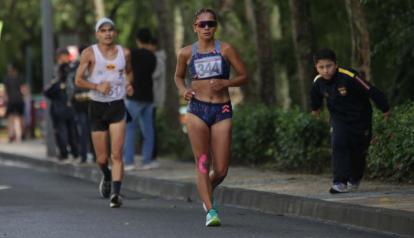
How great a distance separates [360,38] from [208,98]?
4818 millimetres

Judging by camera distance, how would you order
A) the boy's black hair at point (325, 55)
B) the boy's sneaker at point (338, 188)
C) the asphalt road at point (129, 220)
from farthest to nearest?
the boy's sneaker at point (338, 188)
the boy's black hair at point (325, 55)
the asphalt road at point (129, 220)

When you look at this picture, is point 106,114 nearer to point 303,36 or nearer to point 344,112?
point 344,112

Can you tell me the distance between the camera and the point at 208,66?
10.0m

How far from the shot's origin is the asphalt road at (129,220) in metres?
9.34

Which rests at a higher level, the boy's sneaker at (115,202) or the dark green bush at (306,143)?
the dark green bush at (306,143)

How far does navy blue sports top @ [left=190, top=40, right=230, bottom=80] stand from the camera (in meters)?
10.0

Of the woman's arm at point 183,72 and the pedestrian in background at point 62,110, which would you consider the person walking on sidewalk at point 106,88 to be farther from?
the pedestrian in background at point 62,110

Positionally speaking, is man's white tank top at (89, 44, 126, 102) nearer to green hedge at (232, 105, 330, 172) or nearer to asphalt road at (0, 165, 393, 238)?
asphalt road at (0, 165, 393, 238)

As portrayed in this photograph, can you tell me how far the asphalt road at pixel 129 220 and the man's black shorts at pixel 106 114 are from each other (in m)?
0.82

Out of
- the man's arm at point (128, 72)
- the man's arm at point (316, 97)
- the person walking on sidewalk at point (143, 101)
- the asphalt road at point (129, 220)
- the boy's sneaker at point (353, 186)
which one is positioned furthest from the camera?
the person walking on sidewalk at point (143, 101)

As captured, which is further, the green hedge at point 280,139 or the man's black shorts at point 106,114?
the green hedge at point 280,139

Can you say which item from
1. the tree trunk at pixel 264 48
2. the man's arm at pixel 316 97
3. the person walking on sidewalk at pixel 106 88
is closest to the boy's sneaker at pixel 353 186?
the man's arm at pixel 316 97

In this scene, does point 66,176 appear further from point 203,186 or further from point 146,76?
point 203,186

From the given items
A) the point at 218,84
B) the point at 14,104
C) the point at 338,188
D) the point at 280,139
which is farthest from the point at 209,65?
the point at 14,104
